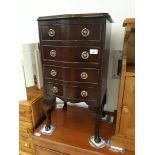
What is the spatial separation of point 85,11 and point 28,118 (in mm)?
1017

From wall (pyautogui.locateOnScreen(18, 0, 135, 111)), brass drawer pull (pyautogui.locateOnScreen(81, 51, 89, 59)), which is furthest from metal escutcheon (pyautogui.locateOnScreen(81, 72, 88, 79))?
wall (pyautogui.locateOnScreen(18, 0, 135, 111))

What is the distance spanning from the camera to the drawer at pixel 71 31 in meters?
0.85

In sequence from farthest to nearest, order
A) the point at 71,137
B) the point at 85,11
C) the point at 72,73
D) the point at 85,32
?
the point at 85,11 → the point at 71,137 → the point at 72,73 → the point at 85,32

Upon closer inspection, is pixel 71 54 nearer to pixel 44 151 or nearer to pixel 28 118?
pixel 28 118

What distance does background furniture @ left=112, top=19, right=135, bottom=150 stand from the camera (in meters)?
0.90

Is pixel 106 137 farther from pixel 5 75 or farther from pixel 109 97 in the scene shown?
pixel 5 75

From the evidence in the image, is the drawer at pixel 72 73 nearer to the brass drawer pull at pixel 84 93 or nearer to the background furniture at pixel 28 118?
the brass drawer pull at pixel 84 93

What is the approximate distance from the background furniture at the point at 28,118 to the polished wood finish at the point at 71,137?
0.08 meters

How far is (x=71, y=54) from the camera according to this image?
0.93 meters

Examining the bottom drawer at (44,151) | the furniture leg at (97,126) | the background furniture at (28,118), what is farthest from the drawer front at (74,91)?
the bottom drawer at (44,151)

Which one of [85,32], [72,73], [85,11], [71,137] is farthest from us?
[85,11]

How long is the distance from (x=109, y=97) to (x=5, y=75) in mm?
1087

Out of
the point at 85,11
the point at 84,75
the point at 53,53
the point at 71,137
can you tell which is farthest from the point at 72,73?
the point at 85,11
